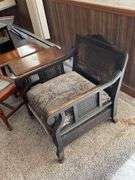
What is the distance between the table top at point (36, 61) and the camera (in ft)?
5.57

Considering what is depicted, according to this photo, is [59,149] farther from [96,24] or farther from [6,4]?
[6,4]

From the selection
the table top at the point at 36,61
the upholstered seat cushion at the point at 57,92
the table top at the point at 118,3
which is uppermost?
the table top at the point at 118,3

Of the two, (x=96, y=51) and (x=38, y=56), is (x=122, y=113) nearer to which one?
(x=96, y=51)

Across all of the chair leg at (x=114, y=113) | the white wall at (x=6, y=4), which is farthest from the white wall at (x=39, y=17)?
the chair leg at (x=114, y=113)

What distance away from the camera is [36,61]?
180 cm

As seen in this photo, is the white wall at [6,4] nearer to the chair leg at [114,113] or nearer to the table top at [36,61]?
the table top at [36,61]

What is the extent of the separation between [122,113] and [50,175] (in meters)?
0.90

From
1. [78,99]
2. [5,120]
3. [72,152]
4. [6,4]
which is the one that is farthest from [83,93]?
[6,4]

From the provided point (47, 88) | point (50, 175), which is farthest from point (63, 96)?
point (50, 175)

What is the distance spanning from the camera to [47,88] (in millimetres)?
1683

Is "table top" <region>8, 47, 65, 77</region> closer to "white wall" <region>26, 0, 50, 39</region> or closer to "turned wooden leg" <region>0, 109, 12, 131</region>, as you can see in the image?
"turned wooden leg" <region>0, 109, 12, 131</region>

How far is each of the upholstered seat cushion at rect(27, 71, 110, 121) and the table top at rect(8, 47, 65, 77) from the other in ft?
0.53

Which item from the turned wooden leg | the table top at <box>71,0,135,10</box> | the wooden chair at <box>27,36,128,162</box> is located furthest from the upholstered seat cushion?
the table top at <box>71,0,135,10</box>

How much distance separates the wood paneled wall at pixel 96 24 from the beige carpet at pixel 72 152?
54 cm
